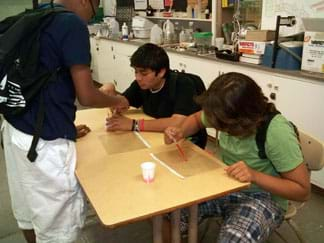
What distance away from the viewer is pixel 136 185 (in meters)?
1.18

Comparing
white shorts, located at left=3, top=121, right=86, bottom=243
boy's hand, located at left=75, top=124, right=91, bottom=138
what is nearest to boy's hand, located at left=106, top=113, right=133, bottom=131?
boy's hand, located at left=75, top=124, right=91, bottom=138

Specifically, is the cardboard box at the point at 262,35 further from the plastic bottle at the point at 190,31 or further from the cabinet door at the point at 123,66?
the cabinet door at the point at 123,66

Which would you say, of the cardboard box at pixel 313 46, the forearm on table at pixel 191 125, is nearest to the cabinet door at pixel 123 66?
the cardboard box at pixel 313 46

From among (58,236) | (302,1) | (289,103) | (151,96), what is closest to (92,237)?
(58,236)

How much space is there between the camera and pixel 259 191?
1402mm

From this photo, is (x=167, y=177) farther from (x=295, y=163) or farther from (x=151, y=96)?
(x=151, y=96)

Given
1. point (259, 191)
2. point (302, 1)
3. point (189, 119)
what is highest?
point (302, 1)

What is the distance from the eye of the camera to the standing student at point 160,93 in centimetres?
170

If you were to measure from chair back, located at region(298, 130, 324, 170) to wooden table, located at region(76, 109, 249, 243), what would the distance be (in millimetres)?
386

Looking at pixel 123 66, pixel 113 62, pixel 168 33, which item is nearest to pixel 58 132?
pixel 168 33

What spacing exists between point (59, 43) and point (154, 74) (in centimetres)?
72

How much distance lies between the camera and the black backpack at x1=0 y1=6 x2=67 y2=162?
1146 millimetres

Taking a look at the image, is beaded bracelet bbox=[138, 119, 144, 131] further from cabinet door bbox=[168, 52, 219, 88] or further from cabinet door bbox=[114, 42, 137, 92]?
cabinet door bbox=[114, 42, 137, 92]

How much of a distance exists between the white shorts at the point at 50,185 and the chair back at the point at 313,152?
0.94 meters
